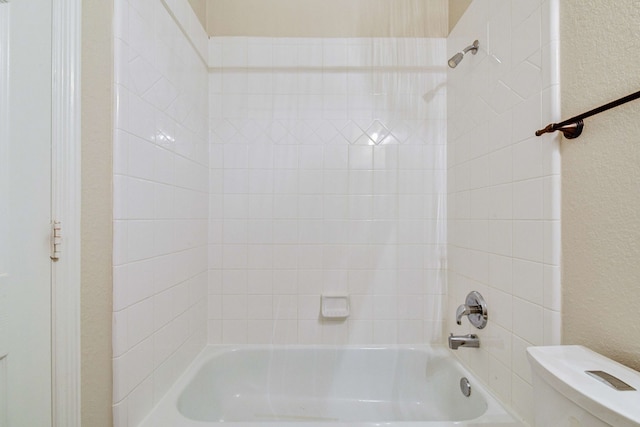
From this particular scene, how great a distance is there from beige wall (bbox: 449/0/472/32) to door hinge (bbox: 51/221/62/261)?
73.7 inches

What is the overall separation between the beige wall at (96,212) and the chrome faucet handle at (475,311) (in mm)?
1255

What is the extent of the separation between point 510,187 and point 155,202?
1.33 m

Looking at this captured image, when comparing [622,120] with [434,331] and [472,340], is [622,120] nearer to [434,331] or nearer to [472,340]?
[472,340]

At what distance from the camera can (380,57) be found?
5.53 feet

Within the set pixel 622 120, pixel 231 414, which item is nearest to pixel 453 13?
pixel 622 120

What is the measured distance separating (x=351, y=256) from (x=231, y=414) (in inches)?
40.8

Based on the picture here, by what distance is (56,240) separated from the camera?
728 millimetres

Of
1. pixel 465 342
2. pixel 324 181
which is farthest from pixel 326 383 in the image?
pixel 324 181

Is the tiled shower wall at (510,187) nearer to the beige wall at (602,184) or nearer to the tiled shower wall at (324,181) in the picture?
the beige wall at (602,184)

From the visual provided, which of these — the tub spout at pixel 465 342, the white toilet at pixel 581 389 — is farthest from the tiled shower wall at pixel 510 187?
the white toilet at pixel 581 389

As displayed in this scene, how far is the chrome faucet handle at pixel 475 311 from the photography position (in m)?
1.21

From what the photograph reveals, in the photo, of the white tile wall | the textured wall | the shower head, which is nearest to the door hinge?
the white tile wall

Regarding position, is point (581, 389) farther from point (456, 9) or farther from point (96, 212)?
point (456, 9)

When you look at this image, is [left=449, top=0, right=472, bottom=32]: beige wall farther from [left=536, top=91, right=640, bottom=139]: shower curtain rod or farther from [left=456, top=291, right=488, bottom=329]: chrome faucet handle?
[left=456, top=291, right=488, bottom=329]: chrome faucet handle
